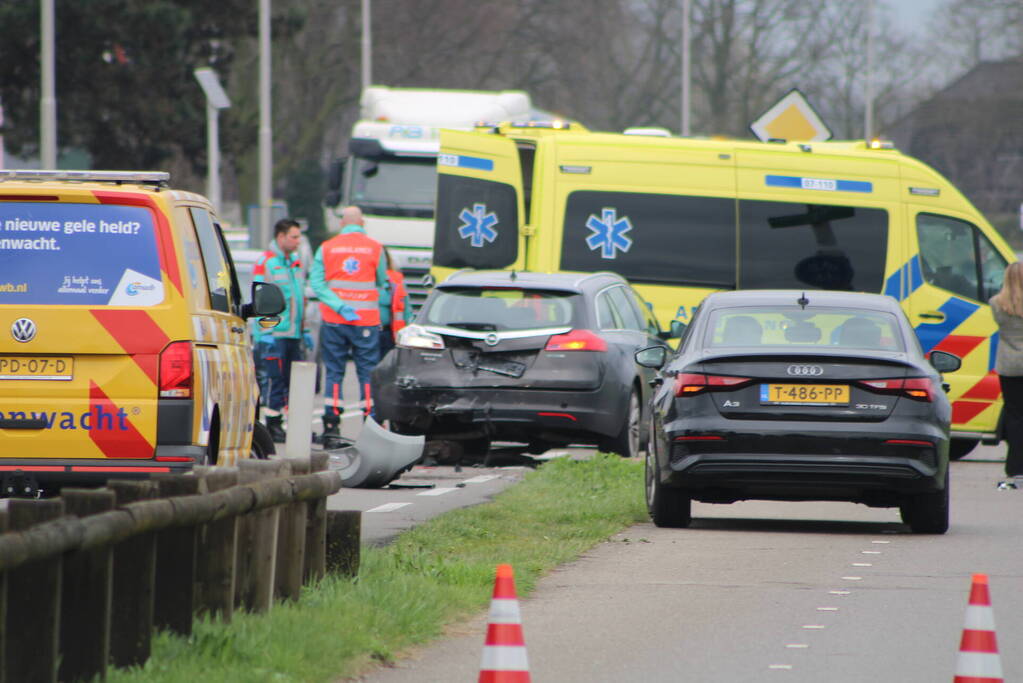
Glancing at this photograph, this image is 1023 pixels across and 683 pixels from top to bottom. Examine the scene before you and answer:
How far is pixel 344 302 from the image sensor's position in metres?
18.9

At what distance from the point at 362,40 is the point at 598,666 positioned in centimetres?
4999

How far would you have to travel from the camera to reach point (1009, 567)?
10711 mm

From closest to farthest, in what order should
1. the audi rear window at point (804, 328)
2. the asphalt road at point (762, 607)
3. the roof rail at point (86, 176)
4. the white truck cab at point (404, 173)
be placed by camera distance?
the asphalt road at point (762, 607) → the roof rail at point (86, 176) → the audi rear window at point (804, 328) → the white truck cab at point (404, 173)

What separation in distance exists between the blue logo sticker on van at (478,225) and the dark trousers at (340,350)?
196 cm

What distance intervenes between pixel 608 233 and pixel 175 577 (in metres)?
13.4

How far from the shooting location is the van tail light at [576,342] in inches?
640

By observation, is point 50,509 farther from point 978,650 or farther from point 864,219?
point 864,219

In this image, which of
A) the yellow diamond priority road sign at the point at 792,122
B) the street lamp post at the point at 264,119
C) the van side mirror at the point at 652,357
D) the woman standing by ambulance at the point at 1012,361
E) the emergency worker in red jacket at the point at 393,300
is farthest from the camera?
the street lamp post at the point at 264,119

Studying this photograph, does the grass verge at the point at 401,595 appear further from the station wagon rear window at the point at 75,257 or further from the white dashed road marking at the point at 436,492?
the station wagon rear window at the point at 75,257

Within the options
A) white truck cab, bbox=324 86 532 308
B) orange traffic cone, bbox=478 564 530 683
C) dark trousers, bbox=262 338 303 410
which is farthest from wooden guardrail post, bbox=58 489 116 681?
white truck cab, bbox=324 86 532 308

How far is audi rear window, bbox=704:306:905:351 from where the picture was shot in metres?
12.3

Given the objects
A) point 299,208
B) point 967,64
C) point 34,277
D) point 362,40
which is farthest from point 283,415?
point 967,64

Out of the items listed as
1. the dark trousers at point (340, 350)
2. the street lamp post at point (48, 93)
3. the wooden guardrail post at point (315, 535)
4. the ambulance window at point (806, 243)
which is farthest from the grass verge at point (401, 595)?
the street lamp post at point (48, 93)

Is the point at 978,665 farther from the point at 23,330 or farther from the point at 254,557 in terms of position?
the point at 23,330
